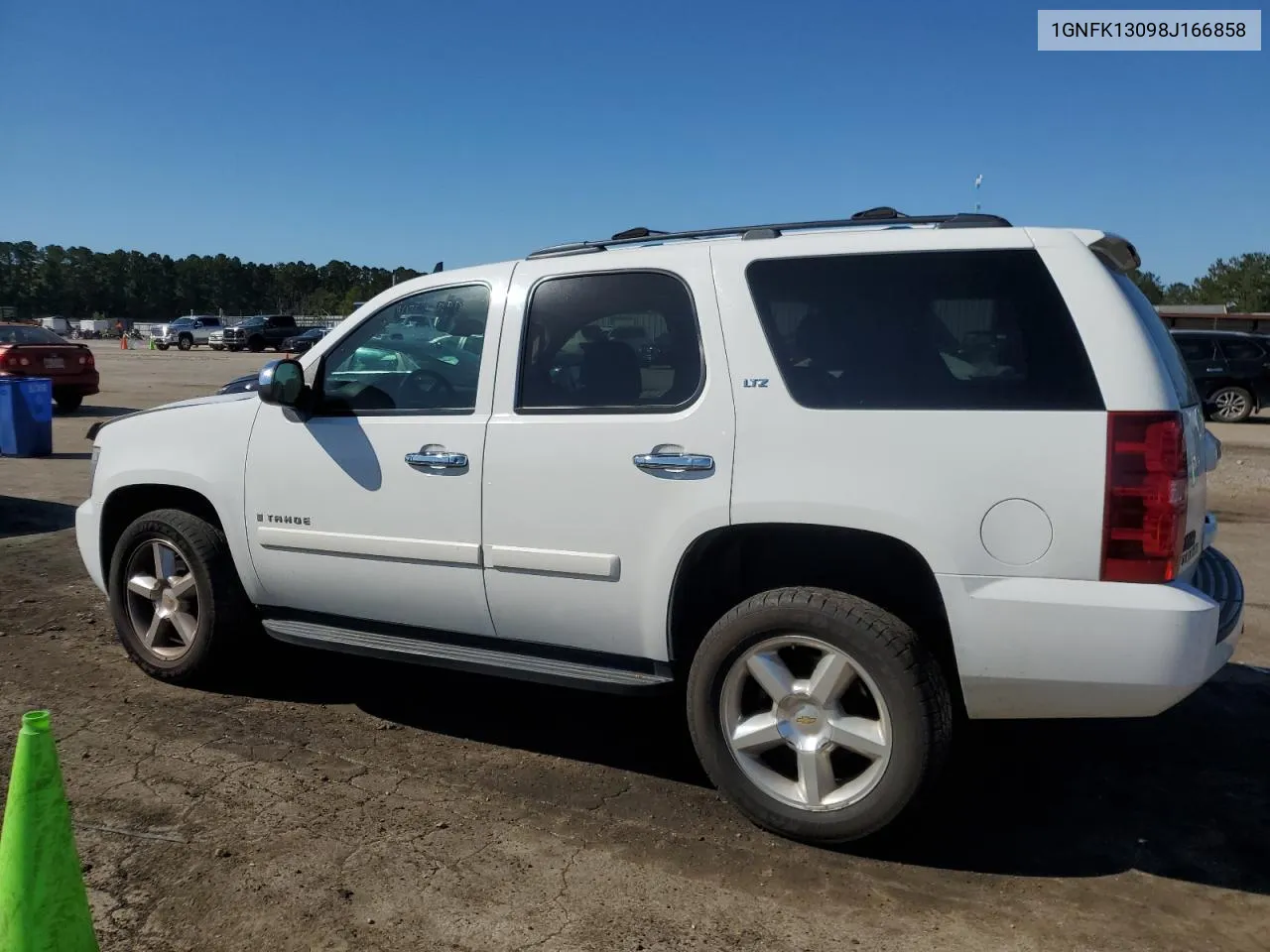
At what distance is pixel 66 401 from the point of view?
1803cm

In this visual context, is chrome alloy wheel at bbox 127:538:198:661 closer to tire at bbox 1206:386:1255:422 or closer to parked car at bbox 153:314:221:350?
tire at bbox 1206:386:1255:422

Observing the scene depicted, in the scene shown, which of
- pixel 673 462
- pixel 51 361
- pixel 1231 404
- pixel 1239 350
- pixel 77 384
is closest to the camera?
pixel 673 462

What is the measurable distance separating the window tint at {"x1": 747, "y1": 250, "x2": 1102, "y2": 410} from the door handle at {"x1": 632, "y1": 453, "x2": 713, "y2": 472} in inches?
14.8

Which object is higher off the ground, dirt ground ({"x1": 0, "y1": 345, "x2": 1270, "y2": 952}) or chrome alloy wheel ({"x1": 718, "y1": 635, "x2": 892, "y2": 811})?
chrome alloy wheel ({"x1": 718, "y1": 635, "x2": 892, "y2": 811})

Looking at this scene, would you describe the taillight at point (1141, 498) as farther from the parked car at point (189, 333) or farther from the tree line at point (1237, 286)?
the tree line at point (1237, 286)

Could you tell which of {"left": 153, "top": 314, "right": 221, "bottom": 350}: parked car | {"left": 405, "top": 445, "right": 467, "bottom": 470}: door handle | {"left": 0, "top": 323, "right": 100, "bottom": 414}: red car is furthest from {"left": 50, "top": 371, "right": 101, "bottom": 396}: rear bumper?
{"left": 153, "top": 314, "right": 221, "bottom": 350}: parked car

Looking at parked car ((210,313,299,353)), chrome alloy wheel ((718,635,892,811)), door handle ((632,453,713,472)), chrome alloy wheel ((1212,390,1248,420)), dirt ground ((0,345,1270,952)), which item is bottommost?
dirt ground ((0,345,1270,952))

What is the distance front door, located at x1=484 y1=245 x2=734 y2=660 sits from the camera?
3529 millimetres

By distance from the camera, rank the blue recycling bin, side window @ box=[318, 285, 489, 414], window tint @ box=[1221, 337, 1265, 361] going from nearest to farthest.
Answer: side window @ box=[318, 285, 489, 414], the blue recycling bin, window tint @ box=[1221, 337, 1265, 361]

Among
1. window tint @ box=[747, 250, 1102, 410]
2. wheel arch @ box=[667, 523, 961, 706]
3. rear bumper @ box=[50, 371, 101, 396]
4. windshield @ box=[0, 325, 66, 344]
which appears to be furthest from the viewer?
rear bumper @ box=[50, 371, 101, 396]

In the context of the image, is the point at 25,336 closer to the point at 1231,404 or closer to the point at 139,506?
the point at 139,506

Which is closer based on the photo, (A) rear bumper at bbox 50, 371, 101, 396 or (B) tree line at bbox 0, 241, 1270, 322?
(A) rear bumper at bbox 50, 371, 101, 396

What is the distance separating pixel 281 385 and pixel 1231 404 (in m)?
19.0

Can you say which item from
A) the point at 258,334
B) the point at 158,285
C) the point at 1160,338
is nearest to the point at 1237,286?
the point at 258,334
